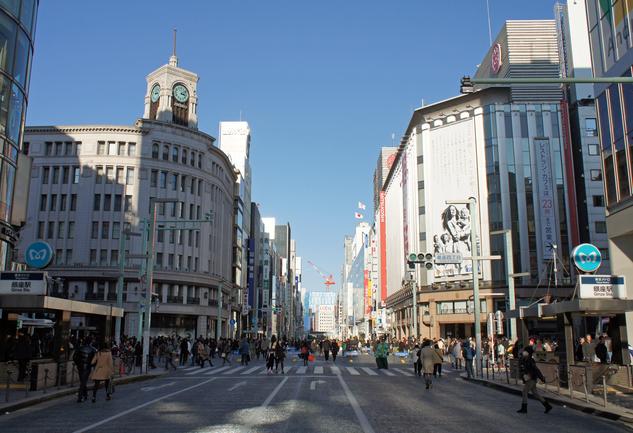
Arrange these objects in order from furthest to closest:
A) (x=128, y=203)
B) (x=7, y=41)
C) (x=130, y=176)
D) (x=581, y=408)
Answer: (x=130, y=176)
(x=128, y=203)
(x=7, y=41)
(x=581, y=408)

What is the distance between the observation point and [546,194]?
58.8m

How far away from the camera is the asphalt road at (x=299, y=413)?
10289 millimetres

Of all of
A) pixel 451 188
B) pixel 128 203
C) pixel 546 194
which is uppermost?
pixel 451 188

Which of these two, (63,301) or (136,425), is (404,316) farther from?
(136,425)

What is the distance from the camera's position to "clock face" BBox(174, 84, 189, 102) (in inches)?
2712

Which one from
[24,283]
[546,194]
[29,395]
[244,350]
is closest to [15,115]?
[24,283]

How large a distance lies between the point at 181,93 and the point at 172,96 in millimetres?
1370

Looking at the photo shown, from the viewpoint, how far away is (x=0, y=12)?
24.4 meters

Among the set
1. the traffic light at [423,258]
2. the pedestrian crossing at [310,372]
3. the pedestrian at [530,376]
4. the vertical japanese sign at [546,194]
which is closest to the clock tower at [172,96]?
the vertical japanese sign at [546,194]

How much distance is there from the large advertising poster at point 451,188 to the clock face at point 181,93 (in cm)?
3051

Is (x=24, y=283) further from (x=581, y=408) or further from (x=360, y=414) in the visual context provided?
(x=581, y=408)

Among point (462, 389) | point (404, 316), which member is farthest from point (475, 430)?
point (404, 316)

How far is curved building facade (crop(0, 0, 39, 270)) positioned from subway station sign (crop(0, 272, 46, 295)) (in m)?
8.91

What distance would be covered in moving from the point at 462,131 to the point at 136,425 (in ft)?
190
